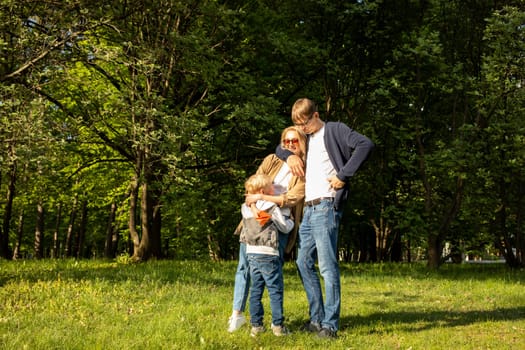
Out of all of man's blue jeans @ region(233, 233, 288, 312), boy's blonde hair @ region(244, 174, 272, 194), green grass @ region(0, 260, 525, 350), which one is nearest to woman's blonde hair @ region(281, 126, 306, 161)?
boy's blonde hair @ region(244, 174, 272, 194)

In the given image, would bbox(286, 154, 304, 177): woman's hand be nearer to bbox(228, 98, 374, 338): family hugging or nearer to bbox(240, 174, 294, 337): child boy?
bbox(228, 98, 374, 338): family hugging

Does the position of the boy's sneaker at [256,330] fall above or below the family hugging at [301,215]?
below

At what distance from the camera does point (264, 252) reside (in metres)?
5.65

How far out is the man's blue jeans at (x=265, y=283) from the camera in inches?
222

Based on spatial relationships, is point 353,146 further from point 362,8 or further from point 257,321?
point 362,8

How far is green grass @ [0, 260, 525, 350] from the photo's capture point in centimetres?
542

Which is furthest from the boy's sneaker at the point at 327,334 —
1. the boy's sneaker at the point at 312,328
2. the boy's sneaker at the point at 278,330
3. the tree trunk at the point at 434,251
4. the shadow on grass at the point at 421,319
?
the tree trunk at the point at 434,251

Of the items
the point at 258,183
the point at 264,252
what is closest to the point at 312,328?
the point at 264,252

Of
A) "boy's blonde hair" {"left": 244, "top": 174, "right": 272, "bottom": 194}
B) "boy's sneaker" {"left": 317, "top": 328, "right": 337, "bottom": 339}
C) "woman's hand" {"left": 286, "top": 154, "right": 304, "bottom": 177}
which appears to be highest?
"woman's hand" {"left": 286, "top": 154, "right": 304, "bottom": 177}

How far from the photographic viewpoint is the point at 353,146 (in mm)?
5754

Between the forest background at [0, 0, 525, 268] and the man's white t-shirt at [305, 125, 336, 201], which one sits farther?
the forest background at [0, 0, 525, 268]

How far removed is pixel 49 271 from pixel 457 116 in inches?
552

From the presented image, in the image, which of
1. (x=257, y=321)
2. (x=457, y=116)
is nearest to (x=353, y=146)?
(x=257, y=321)

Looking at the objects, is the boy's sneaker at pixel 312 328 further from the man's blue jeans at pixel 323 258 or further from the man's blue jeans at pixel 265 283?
the man's blue jeans at pixel 265 283
